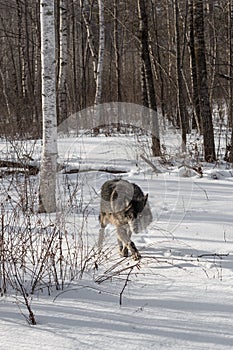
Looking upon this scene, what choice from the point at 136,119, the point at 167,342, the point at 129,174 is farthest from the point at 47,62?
the point at 136,119

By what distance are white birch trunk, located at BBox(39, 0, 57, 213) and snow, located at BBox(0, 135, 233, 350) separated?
751mm

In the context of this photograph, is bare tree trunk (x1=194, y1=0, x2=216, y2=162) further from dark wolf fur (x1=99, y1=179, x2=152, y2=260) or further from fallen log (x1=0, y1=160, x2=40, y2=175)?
dark wolf fur (x1=99, y1=179, x2=152, y2=260)

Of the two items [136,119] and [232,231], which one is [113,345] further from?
[136,119]

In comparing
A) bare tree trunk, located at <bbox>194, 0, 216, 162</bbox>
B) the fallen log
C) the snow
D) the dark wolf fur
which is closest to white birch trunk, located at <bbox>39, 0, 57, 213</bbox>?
the snow

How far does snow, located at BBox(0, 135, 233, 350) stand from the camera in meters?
2.36

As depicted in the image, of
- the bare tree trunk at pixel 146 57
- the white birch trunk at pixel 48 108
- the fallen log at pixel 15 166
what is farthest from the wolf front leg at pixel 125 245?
the bare tree trunk at pixel 146 57

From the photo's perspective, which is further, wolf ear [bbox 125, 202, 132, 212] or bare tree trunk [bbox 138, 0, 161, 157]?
bare tree trunk [bbox 138, 0, 161, 157]

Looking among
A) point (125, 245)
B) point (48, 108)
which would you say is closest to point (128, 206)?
point (125, 245)

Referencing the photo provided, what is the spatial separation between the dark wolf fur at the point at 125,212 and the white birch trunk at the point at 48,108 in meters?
1.31

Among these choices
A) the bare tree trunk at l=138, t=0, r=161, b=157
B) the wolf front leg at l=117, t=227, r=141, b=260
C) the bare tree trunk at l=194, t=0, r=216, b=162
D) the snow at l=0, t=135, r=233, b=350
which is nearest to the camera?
the snow at l=0, t=135, r=233, b=350

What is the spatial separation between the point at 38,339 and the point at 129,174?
5088 mm

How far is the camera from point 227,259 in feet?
11.7

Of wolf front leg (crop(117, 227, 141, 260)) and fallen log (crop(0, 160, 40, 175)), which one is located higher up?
fallen log (crop(0, 160, 40, 175))

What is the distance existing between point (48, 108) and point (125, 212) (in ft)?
6.23
